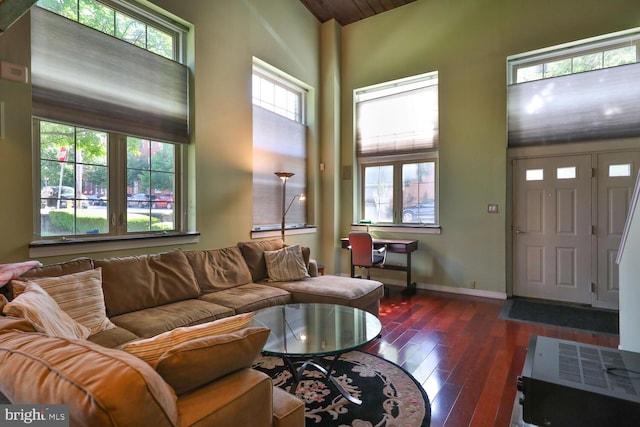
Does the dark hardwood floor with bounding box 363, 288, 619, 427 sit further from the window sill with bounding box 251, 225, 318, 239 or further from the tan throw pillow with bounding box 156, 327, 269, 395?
the window sill with bounding box 251, 225, 318, 239

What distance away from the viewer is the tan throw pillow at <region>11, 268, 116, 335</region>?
2.10m

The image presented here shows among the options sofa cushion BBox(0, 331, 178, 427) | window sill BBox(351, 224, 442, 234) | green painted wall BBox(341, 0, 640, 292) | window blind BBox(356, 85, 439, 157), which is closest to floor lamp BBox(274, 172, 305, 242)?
window sill BBox(351, 224, 442, 234)

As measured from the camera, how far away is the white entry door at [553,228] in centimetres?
423

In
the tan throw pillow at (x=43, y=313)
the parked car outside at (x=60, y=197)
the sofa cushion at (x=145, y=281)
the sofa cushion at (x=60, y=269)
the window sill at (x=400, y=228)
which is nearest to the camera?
the tan throw pillow at (x=43, y=313)

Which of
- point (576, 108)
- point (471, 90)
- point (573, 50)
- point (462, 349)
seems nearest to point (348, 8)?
point (471, 90)

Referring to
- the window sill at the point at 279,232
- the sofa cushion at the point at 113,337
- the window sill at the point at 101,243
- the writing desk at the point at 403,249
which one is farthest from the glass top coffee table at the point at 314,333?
the writing desk at the point at 403,249

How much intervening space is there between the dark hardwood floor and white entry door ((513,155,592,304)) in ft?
2.25

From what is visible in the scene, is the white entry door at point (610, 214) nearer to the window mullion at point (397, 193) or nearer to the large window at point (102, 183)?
the window mullion at point (397, 193)

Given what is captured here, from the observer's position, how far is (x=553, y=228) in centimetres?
441

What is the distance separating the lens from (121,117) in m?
3.18

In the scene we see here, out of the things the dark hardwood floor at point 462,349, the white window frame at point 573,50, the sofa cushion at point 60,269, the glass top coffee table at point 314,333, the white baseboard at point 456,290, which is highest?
the white window frame at point 573,50

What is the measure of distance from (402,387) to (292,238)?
124 inches

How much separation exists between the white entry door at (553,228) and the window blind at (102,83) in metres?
4.42

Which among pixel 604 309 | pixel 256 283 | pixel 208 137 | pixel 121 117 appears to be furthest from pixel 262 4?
pixel 604 309
